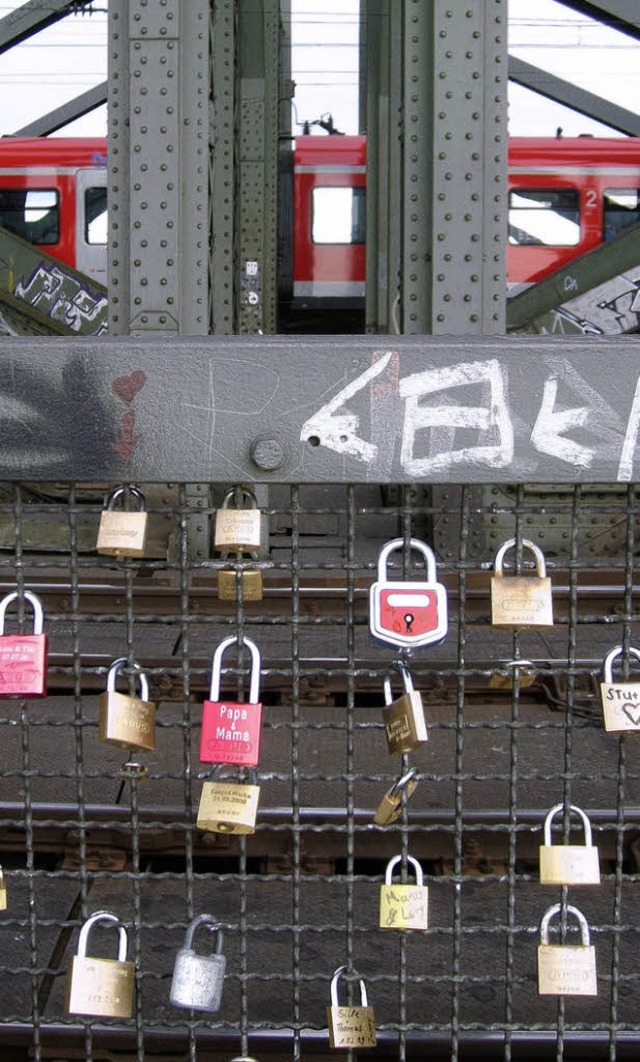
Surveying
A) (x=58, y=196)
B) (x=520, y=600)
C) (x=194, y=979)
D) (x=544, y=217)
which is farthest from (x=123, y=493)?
(x=58, y=196)

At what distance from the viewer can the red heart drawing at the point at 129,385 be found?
147 cm

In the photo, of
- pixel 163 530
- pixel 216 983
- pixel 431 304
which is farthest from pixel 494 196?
pixel 216 983

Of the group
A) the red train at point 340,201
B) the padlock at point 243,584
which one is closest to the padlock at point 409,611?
the padlock at point 243,584

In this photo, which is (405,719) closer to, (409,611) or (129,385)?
(409,611)

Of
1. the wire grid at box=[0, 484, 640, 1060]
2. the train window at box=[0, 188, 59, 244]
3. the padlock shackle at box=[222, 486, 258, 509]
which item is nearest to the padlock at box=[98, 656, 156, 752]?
the wire grid at box=[0, 484, 640, 1060]

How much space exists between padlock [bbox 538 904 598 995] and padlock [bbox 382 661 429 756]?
356 mm

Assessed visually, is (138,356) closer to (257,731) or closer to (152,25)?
(257,731)

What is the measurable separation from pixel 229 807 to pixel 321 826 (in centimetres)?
25

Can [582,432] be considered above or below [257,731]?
above

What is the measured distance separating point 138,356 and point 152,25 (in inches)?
211

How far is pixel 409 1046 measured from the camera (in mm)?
2066

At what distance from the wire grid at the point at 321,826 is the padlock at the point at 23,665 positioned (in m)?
0.06

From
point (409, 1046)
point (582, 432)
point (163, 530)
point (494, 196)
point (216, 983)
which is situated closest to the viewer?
point (582, 432)

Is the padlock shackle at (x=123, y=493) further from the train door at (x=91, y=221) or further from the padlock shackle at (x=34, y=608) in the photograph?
the train door at (x=91, y=221)
